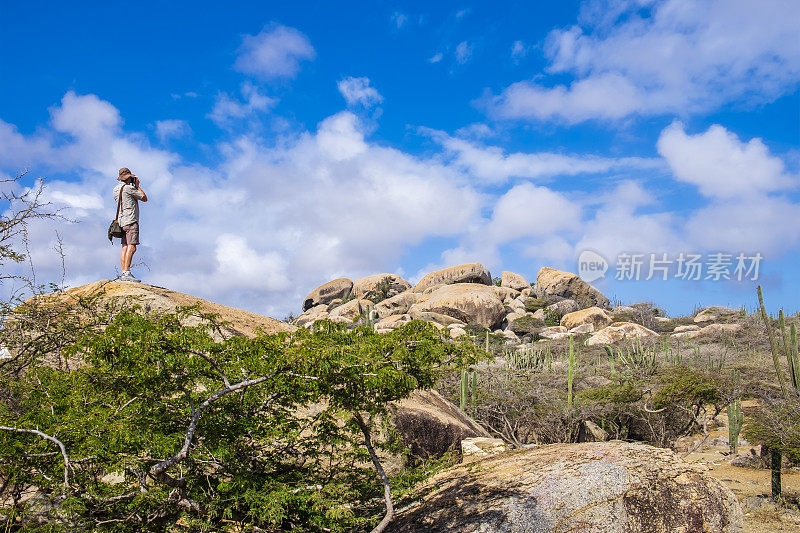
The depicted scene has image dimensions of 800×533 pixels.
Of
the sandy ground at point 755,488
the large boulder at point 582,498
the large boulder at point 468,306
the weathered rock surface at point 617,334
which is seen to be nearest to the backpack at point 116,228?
the large boulder at point 582,498

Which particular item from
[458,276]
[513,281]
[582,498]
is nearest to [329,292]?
[458,276]

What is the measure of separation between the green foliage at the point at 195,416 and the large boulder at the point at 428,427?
2.70 meters

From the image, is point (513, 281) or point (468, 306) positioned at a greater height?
point (513, 281)

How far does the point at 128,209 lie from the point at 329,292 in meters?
50.5

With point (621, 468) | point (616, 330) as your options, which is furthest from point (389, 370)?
point (616, 330)

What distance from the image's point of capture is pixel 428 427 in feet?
25.0

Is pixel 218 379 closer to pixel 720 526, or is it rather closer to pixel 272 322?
pixel 720 526

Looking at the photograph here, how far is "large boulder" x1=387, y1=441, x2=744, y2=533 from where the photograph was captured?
437 centimetres

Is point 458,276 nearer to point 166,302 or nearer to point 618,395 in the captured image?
point 618,395

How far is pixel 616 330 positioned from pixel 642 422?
22.5m

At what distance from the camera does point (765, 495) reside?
9852 millimetres

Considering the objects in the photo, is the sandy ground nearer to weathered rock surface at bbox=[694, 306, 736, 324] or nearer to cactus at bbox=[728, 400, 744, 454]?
cactus at bbox=[728, 400, 744, 454]

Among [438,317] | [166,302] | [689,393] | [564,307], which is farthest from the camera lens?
[564,307]

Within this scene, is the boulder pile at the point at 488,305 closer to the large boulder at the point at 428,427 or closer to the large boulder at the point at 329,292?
the large boulder at the point at 329,292
